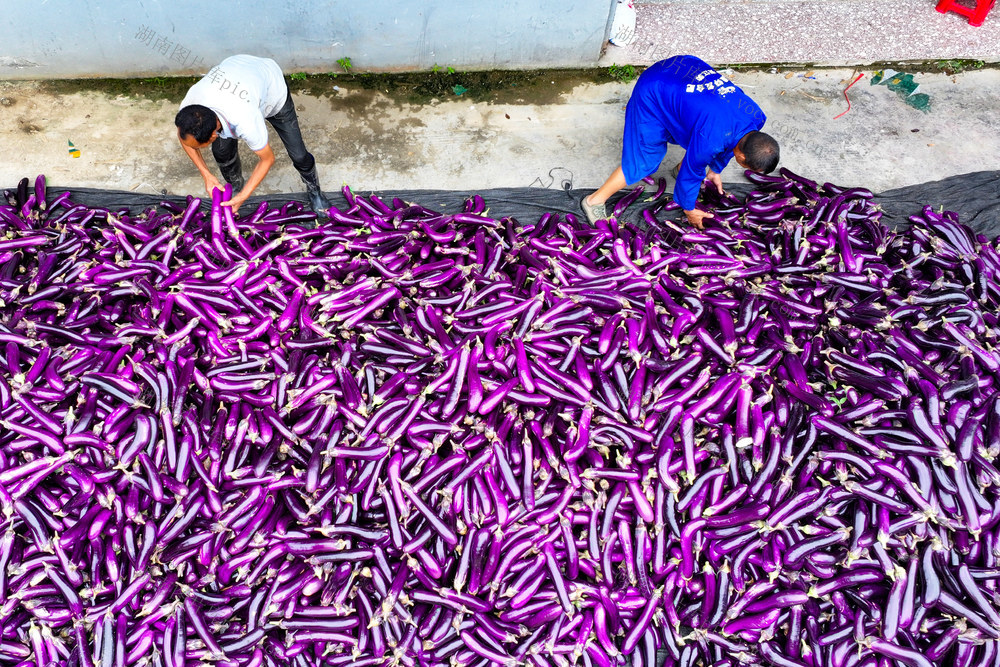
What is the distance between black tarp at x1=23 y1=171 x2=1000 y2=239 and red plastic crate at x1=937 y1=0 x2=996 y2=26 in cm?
168

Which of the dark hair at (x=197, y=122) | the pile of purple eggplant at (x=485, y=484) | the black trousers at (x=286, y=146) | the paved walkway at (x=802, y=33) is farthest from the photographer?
the paved walkway at (x=802, y=33)

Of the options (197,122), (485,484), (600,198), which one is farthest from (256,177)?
(485,484)

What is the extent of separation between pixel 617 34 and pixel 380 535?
13.6 feet

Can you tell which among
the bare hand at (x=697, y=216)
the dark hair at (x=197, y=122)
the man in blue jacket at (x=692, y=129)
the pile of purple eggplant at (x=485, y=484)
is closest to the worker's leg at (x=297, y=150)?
the dark hair at (x=197, y=122)

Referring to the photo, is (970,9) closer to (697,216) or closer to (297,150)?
(697,216)

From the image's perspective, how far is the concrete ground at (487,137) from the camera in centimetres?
412

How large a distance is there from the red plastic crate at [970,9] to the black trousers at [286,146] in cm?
514

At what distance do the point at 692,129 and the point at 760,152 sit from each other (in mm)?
475

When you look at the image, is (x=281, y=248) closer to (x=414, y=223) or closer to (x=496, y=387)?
(x=414, y=223)

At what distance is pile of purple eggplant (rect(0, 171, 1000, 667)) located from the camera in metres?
2.25

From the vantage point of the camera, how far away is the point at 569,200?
4.08 m

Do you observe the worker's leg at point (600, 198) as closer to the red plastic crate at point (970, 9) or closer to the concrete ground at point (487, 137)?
the concrete ground at point (487, 137)

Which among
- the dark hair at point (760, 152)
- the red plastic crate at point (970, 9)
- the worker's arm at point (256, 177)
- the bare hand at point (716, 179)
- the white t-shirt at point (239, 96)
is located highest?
the red plastic crate at point (970, 9)

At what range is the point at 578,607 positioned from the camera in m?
2.34
